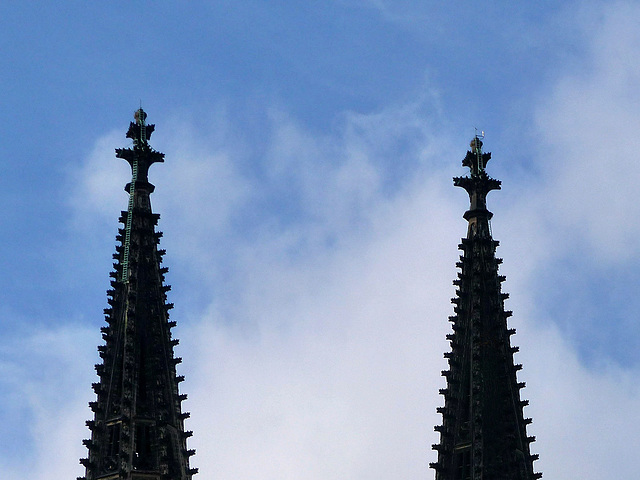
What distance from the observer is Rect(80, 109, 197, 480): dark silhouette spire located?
91.8 m

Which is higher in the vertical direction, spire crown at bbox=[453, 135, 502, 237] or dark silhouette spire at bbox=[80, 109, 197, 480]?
spire crown at bbox=[453, 135, 502, 237]

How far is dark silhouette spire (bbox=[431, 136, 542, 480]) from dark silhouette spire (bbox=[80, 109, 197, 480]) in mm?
11309

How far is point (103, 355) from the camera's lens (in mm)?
95062

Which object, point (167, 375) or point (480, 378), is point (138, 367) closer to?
point (167, 375)

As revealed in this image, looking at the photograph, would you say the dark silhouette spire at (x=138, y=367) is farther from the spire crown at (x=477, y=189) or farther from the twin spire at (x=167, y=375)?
the spire crown at (x=477, y=189)

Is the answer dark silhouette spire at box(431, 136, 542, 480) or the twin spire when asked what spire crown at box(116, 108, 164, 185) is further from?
dark silhouette spire at box(431, 136, 542, 480)

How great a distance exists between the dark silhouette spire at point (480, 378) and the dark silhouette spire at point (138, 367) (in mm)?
11309

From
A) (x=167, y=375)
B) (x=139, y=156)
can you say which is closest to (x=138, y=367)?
(x=167, y=375)

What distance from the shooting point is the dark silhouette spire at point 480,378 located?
309 feet

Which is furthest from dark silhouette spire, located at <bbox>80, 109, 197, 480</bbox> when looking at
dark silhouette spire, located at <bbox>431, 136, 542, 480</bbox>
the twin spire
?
dark silhouette spire, located at <bbox>431, 136, 542, 480</bbox>

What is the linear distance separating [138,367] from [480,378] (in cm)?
1457

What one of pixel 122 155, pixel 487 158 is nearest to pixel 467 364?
pixel 487 158

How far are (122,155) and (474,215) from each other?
1603cm

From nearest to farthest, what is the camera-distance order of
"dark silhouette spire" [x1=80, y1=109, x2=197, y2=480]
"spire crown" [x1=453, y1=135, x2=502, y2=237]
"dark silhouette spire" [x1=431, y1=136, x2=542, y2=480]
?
"dark silhouette spire" [x1=80, y1=109, x2=197, y2=480], "dark silhouette spire" [x1=431, y1=136, x2=542, y2=480], "spire crown" [x1=453, y1=135, x2=502, y2=237]
